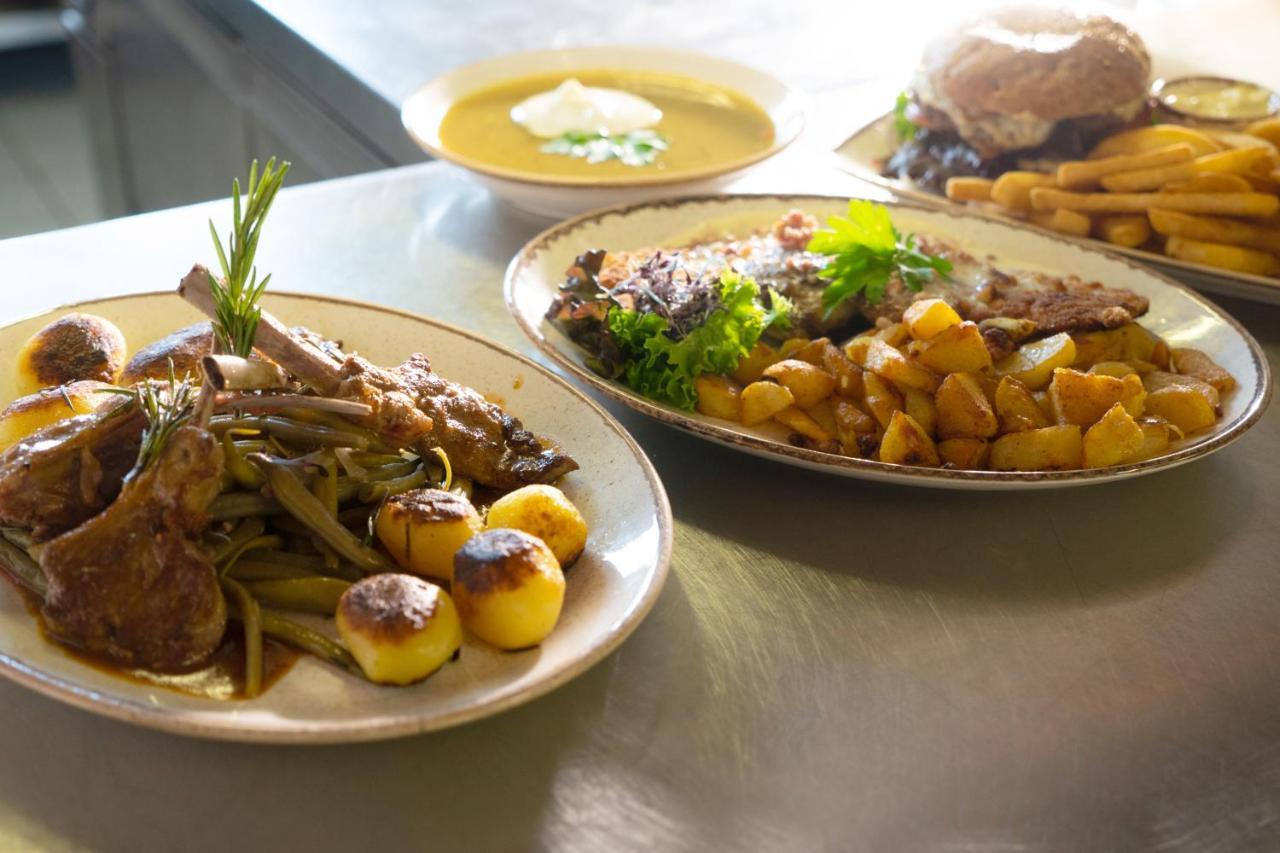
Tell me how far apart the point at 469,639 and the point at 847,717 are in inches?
17.9

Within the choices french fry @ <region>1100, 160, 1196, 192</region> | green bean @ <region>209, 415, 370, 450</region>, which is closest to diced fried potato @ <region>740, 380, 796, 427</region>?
green bean @ <region>209, 415, 370, 450</region>

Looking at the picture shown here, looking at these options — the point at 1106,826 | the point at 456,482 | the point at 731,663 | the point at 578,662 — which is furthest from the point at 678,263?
the point at 1106,826

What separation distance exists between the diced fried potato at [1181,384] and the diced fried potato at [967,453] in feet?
1.25

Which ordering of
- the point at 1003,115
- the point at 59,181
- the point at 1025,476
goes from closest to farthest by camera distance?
1. the point at 1025,476
2. the point at 1003,115
3. the point at 59,181

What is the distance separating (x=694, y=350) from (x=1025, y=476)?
1.73 ft

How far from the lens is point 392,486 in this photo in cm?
144

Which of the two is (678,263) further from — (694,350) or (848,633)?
(848,633)

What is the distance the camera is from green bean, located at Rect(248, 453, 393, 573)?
4.36 ft

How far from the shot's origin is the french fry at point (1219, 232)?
231cm

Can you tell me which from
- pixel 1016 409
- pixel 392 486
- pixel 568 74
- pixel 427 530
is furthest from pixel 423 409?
pixel 568 74

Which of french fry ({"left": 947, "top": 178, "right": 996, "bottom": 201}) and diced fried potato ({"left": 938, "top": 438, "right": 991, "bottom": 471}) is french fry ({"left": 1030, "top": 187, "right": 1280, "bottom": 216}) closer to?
french fry ({"left": 947, "top": 178, "right": 996, "bottom": 201})

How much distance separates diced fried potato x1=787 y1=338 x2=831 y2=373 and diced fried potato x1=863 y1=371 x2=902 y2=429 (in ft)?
0.42

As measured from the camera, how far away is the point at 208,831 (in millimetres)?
1159

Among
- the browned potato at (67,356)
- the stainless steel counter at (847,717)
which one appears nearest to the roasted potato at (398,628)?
the stainless steel counter at (847,717)
